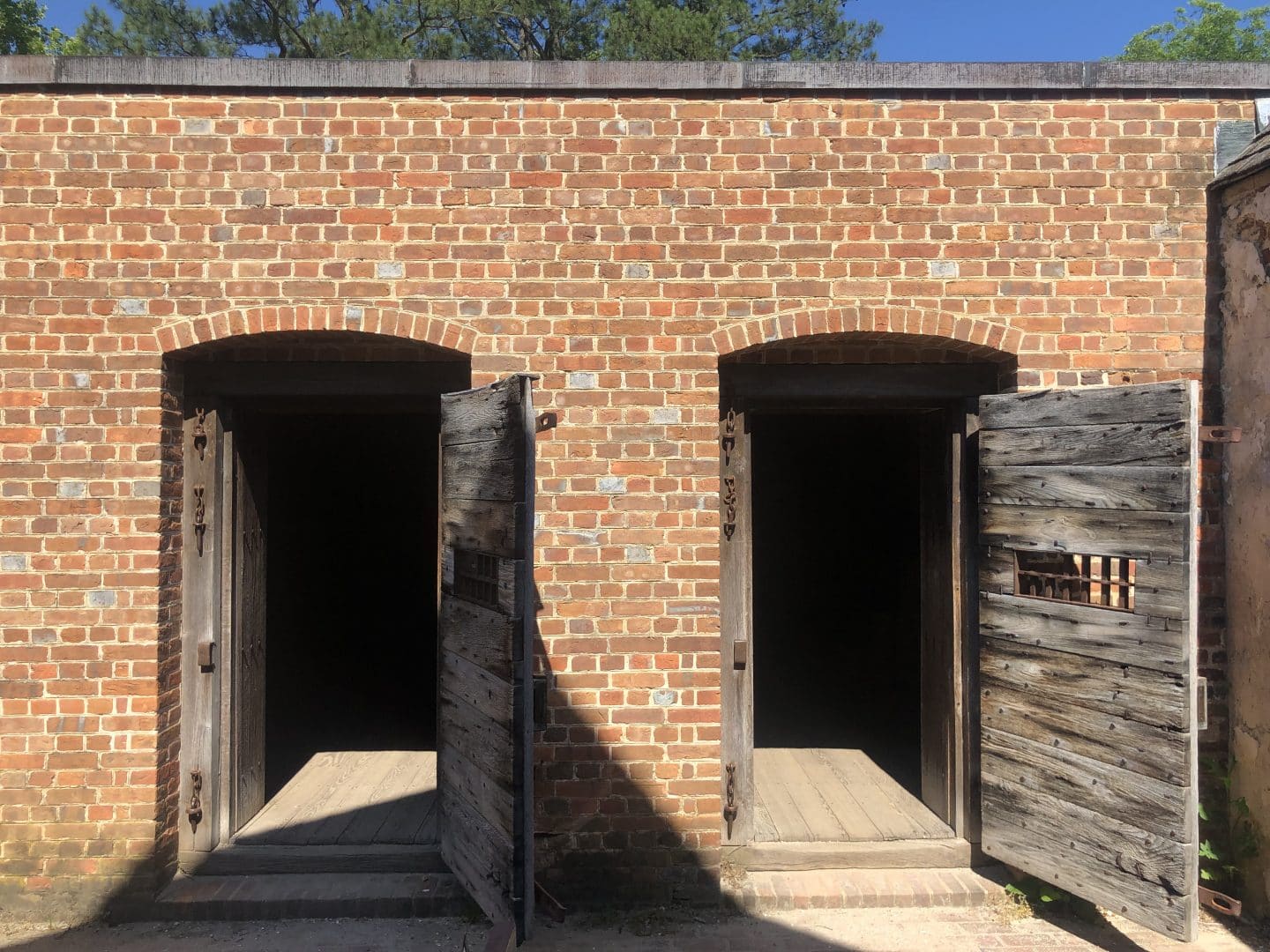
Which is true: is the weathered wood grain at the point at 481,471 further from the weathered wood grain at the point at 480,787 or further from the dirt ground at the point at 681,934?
the dirt ground at the point at 681,934

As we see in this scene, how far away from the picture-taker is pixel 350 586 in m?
8.15

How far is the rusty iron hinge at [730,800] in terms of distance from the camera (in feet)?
12.8

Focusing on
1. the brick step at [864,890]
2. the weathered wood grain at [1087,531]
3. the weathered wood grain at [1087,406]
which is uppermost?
the weathered wood grain at [1087,406]

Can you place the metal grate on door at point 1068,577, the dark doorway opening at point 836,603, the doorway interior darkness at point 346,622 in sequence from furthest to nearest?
the dark doorway opening at point 836,603 < the doorway interior darkness at point 346,622 < the metal grate on door at point 1068,577

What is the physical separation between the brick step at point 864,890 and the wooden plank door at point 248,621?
249cm

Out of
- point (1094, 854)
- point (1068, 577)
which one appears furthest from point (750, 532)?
point (1094, 854)

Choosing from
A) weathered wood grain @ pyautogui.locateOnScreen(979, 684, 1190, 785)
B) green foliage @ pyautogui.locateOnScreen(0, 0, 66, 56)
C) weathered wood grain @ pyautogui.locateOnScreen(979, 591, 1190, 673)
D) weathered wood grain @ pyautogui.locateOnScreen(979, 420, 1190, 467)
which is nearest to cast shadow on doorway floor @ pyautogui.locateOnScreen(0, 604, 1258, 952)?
weathered wood grain @ pyautogui.locateOnScreen(979, 684, 1190, 785)

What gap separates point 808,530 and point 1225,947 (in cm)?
545

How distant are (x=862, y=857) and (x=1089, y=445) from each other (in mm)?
2182

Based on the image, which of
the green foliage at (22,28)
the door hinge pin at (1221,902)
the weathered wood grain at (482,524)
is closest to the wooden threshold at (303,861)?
the weathered wood grain at (482,524)

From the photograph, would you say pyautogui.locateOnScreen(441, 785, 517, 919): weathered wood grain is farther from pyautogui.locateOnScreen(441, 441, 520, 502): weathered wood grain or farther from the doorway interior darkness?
pyautogui.locateOnScreen(441, 441, 520, 502): weathered wood grain

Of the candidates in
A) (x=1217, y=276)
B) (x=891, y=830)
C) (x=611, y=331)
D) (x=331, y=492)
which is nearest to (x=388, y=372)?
(x=611, y=331)

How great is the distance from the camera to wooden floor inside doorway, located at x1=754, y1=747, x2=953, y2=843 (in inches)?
162

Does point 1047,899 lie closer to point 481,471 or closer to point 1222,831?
point 1222,831
